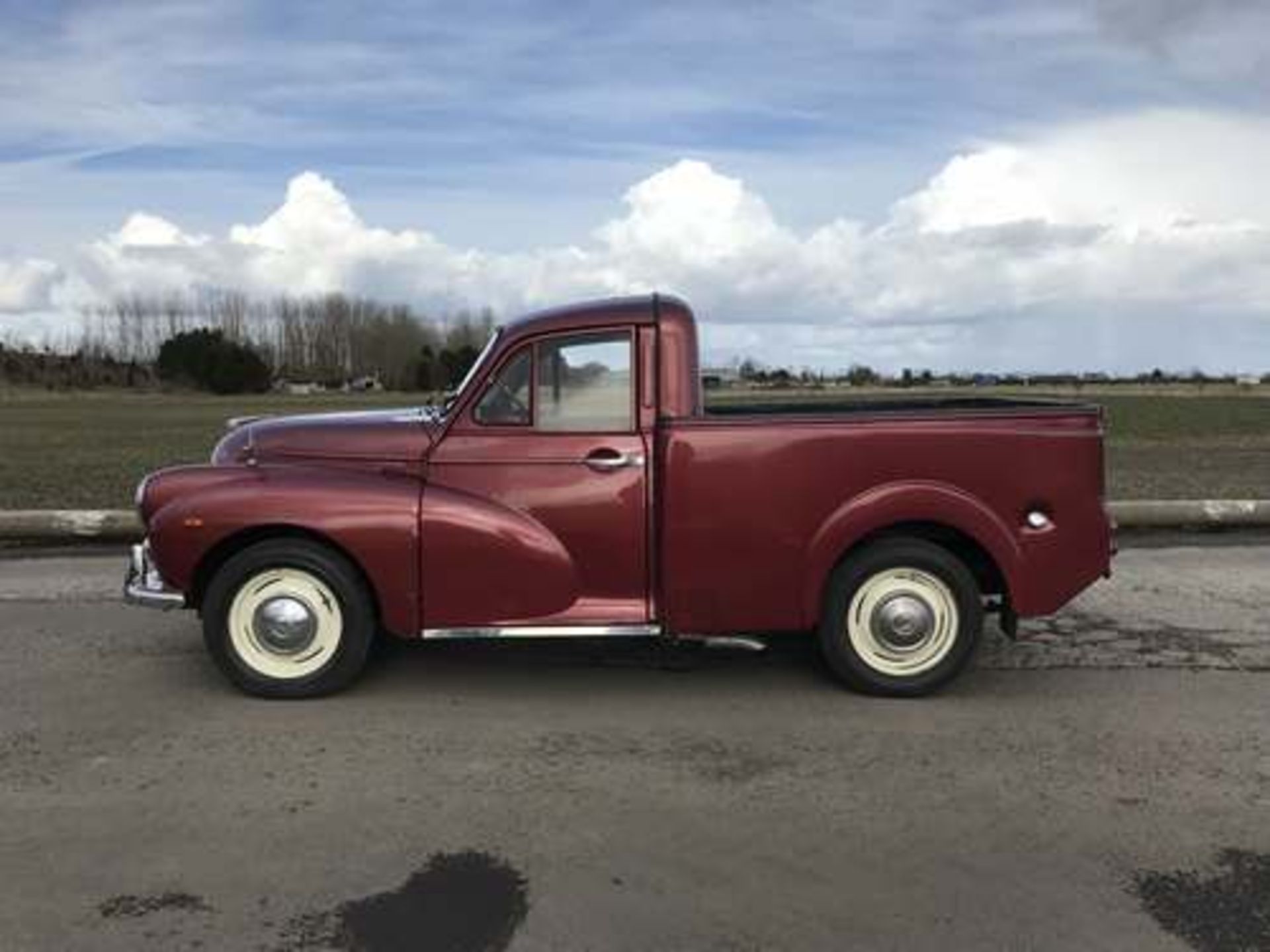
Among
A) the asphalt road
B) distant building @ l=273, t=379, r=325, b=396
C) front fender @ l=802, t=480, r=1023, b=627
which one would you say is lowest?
the asphalt road

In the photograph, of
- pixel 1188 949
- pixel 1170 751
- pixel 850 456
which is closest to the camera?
pixel 1188 949

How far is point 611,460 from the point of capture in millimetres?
6371

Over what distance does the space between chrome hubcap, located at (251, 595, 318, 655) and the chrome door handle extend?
4.86 feet

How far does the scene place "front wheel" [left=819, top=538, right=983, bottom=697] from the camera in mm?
6367

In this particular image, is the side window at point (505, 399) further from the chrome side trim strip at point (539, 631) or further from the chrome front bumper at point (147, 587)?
the chrome front bumper at point (147, 587)

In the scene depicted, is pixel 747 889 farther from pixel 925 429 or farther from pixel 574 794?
pixel 925 429

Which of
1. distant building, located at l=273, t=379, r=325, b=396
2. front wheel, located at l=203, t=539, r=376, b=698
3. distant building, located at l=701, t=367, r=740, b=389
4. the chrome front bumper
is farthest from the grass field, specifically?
distant building, located at l=273, t=379, r=325, b=396

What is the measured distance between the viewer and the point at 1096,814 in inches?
193

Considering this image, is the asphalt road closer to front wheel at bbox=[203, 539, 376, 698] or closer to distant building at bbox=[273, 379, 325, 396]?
front wheel at bbox=[203, 539, 376, 698]

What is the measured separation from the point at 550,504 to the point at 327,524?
3.34 ft

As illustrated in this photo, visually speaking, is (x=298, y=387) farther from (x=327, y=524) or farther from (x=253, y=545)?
(x=327, y=524)

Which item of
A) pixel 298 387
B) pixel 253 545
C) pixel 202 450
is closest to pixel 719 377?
pixel 253 545

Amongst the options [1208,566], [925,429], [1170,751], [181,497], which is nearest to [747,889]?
[1170,751]

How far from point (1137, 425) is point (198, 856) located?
1440 inches
